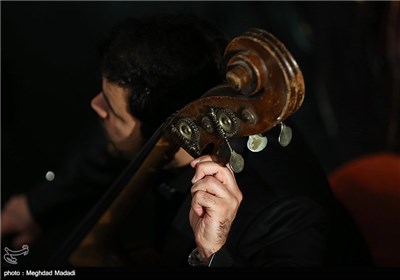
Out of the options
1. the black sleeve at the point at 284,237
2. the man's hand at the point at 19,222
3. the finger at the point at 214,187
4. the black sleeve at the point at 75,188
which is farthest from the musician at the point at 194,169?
the man's hand at the point at 19,222

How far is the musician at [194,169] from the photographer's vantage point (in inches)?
42.9

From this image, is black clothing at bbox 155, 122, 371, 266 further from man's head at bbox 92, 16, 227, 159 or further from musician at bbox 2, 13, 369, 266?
man's head at bbox 92, 16, 227, 159

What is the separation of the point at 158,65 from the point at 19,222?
509 mm

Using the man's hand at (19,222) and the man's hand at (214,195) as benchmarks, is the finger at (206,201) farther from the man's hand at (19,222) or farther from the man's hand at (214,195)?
the man's hand at (19,222)

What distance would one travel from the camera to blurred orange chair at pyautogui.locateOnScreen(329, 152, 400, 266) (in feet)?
4.87

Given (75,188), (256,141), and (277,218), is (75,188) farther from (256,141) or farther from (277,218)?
(256,141)

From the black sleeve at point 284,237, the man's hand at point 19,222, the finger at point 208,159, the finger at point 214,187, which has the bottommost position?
the man's hand at point 19,222

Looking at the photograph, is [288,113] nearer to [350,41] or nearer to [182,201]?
[182,201]

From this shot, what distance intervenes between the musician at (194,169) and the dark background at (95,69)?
1.74 ft

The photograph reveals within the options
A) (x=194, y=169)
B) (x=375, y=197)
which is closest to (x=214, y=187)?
(x=194, y=169)

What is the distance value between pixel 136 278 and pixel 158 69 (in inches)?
13.8

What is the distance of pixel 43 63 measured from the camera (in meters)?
1.84

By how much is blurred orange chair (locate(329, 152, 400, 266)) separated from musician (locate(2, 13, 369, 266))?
0.31m

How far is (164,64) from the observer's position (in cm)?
111
